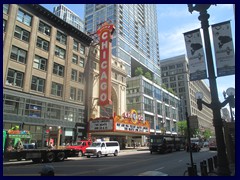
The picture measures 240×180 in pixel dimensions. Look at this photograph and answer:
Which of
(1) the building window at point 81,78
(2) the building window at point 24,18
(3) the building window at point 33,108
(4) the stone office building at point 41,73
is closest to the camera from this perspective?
(4) the stone office building at point 41,73

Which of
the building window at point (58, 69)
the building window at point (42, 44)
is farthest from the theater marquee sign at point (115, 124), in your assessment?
the building window at point (42, 44)

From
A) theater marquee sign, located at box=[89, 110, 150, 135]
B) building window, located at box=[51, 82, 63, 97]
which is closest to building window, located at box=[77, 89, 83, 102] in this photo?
building window, located at box=[51, 82, 63, 97]

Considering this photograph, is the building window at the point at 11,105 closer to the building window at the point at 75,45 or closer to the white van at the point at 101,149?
the white van at the point at 101,149

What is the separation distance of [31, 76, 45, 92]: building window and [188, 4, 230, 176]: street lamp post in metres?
27.3

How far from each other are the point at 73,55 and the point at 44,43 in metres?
6.55

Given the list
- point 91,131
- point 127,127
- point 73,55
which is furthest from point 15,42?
point 127,127

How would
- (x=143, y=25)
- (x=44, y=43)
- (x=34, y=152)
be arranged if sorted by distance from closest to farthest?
(x=34, y=152) → (x=44, y=43) → (x=143, y=25)

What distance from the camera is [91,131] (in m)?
39.2

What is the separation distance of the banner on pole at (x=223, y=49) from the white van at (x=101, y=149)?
1962 centimetres

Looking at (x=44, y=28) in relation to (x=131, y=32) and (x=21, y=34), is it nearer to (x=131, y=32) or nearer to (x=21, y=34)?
(x=21, y=34)

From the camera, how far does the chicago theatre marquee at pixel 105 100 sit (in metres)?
38.6

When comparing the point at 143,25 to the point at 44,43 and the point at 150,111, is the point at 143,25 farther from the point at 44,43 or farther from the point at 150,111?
the point at 44,43

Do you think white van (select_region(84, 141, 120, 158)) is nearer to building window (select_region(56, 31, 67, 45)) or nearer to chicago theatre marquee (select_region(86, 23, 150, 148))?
chicago theatre marquee (select_region(86, 23, 150, 148))
